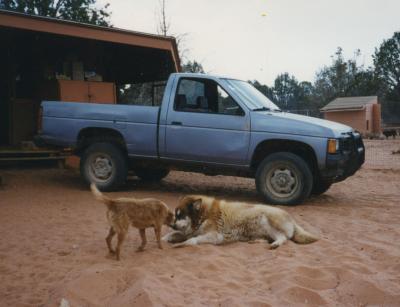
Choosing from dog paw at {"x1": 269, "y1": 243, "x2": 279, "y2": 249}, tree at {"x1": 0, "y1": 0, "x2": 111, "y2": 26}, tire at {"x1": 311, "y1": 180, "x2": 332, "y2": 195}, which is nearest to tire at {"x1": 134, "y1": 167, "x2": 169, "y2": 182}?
tire at {"x1": 311, "y1": 180, "x2": 332, "y2": 195}

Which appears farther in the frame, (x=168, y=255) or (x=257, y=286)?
(x=168, y=255)

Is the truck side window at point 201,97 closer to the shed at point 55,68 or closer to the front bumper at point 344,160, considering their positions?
the front bumper at point 344,160

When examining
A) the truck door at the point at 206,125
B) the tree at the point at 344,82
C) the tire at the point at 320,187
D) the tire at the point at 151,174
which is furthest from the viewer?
the tree at the point at 344,82

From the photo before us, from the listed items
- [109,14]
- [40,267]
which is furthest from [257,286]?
[109,14]

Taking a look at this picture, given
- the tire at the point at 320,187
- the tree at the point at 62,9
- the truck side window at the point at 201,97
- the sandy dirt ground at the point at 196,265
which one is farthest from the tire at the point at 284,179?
the tree at the point at 62,9

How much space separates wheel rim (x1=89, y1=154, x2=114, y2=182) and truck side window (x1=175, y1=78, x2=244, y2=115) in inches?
69.5

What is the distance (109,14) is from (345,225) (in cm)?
2292

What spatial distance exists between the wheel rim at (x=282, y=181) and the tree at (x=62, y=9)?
1933 cm

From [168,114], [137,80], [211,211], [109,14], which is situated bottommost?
[211,211]

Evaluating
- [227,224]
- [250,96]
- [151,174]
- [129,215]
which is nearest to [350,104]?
[151,174]

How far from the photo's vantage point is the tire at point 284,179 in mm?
7773

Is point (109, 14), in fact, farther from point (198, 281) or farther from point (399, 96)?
point (399, 96)

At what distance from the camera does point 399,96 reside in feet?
187

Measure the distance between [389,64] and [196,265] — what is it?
6348cm
